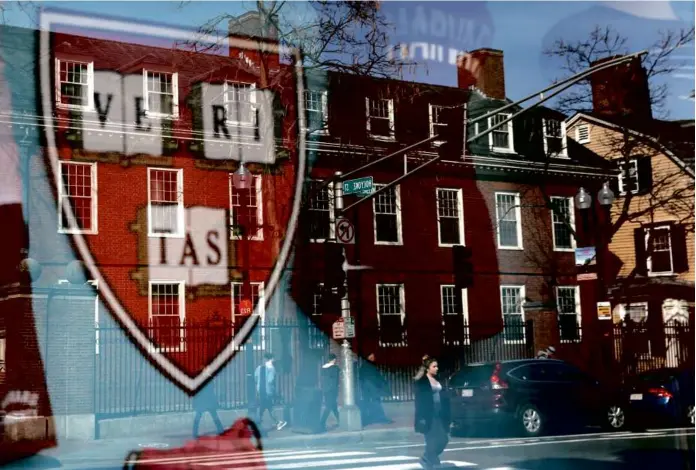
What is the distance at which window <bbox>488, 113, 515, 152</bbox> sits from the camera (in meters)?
22.1

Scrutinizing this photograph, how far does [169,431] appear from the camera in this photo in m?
18.3

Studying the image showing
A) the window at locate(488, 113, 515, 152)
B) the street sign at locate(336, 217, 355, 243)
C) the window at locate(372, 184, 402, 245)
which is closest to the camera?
the street sign at locate(336, 217, 355, 243)

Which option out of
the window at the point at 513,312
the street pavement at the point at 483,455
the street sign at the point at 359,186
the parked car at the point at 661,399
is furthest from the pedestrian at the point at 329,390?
the window at the point at 513,312

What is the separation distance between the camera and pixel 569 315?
22188mm

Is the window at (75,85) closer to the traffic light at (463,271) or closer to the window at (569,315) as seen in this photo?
the traffic light at (463,271)

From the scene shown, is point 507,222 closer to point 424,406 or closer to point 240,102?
point 240,102

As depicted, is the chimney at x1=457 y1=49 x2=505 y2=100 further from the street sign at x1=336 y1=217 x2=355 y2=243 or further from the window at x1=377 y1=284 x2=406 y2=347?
the window at x1=377 y1=284 x2=406 y2=347

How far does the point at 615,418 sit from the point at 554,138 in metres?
6.46

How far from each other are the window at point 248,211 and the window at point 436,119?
4.19 metres

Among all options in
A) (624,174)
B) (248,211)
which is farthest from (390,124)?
(624,174)

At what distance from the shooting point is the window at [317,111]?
21.4 meters

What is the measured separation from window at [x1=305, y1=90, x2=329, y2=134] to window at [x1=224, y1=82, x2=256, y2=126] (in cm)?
139

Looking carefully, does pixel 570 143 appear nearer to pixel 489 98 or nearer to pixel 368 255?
pixel 489 98

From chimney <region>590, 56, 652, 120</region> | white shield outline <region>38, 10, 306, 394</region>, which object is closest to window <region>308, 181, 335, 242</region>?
white shield outline <region>38, 10, 306, 394</region>
